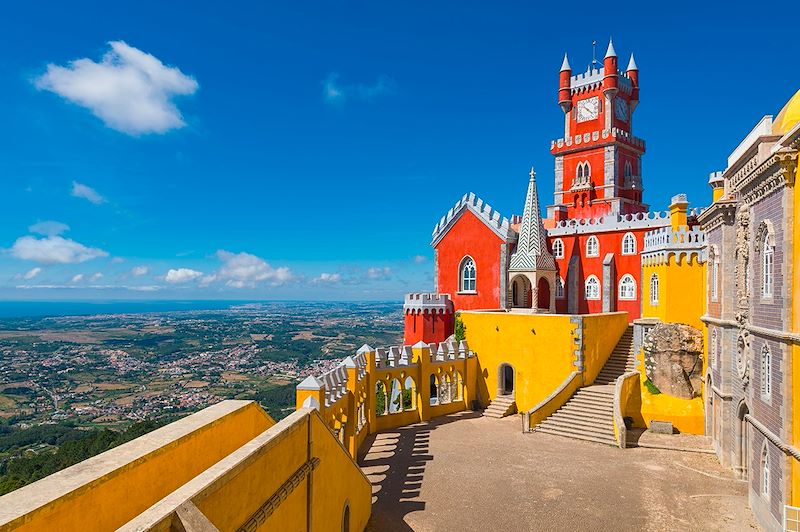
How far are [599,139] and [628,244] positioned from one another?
29.4ft

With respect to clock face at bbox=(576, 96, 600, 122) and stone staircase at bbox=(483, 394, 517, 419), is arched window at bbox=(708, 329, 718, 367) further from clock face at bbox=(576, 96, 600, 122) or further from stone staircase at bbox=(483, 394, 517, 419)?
clock face at bbox=(576, 96, 600, 122)

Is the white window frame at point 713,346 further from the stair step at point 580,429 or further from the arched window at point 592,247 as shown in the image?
the arched window at point 592,247

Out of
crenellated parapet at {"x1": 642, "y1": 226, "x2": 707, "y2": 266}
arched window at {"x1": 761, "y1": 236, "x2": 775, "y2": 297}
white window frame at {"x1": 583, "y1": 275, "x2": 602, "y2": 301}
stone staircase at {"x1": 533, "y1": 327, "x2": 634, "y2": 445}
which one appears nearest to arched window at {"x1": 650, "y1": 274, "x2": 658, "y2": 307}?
crenellated parapet at {"x1": 642, "y1": 226, "x2": 707, "y2": 266}

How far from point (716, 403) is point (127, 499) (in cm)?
1947

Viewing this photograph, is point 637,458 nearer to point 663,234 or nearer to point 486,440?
point 486,440

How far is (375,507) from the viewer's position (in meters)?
14.4

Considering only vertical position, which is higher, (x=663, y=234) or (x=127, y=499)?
(x=663, y=234)

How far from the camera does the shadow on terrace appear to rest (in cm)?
1404

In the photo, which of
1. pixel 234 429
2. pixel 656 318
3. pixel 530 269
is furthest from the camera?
pixel 530 269

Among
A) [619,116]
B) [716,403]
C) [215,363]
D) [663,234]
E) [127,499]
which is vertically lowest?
[215,363]

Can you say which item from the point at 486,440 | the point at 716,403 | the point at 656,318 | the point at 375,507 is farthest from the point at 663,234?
the point at 375,507

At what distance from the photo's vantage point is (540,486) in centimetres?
1571

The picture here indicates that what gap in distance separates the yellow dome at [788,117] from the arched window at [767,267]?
2706 mm

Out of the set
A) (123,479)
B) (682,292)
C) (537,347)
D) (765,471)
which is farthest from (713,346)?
(123,479)
